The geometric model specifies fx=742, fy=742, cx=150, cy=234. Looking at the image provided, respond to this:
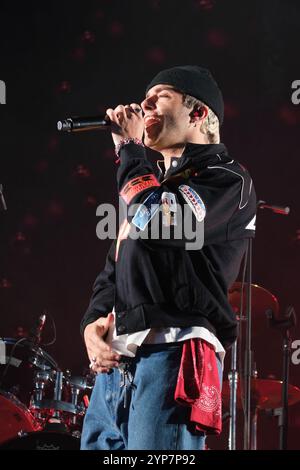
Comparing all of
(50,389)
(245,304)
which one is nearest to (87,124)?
(245,304)

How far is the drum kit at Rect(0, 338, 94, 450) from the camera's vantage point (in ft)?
10.6

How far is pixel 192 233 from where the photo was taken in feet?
5.74

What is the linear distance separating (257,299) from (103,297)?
4.77 ft

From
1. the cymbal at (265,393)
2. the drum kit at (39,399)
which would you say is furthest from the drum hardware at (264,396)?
the drum kit at (39,399)

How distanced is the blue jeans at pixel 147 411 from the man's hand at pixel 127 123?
1.89ft

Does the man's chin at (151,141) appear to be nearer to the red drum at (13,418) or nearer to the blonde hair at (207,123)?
the blonde hair at (207,123)

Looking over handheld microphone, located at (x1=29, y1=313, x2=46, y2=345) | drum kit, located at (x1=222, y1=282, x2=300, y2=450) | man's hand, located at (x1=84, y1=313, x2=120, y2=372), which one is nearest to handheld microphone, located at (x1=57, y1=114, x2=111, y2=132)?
man's hand, located at (x1=84, y1=313, x2=120, y2=372)

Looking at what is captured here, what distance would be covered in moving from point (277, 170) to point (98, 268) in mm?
1097

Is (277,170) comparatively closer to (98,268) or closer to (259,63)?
(259,63)

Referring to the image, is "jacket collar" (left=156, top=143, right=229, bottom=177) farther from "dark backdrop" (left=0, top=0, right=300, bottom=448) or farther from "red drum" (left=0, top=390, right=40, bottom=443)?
"dark backdrop" (left=0, top=0, right=300, bottom=448)

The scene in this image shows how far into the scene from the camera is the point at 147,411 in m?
1.63

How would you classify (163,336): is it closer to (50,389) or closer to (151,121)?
(151,121)

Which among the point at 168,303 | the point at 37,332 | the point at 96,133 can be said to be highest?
the point at 96,133
